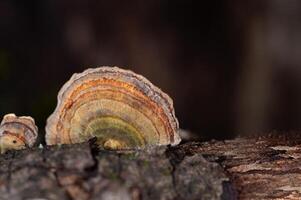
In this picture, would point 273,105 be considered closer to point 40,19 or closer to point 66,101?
point 40,19

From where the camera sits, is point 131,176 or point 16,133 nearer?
point 131,176

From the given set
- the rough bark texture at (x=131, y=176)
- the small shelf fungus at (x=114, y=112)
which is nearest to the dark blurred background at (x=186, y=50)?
the small shelf fungus at (x=114, y=112)

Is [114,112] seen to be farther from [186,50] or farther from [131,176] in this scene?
[186,50]

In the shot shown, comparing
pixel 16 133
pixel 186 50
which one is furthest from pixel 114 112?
pixel 186 50

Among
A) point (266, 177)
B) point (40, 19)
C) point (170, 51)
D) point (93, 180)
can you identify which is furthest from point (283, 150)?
point (40, 19)

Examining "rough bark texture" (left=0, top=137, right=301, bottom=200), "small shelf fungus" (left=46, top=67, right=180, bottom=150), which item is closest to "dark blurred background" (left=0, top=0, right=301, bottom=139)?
"small shelf fungus" (left=46, top=67, right=180, bottom=150)

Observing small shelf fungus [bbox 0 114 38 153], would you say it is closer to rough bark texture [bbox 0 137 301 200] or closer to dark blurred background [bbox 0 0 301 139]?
rough bark texture [bbox 0 137 301 200]

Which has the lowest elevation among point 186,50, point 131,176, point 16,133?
point 131,176
